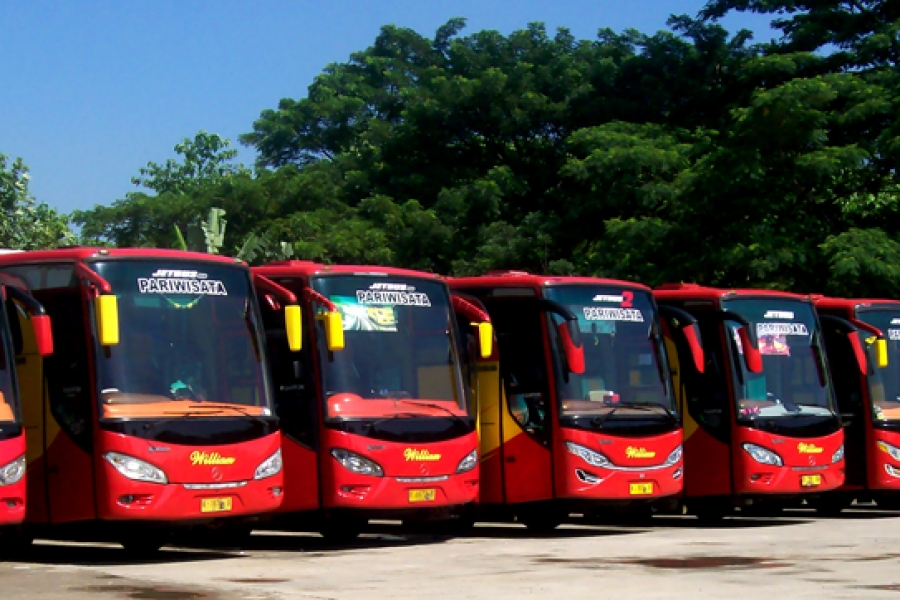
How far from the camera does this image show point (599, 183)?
32281 mm

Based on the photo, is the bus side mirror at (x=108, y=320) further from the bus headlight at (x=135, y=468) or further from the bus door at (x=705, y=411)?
the bus door at (x=705, y=411)

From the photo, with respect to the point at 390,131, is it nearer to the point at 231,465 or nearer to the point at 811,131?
the point at 811,131

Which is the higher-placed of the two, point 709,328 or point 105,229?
point 105,229

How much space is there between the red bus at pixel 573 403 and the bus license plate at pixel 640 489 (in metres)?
0.01

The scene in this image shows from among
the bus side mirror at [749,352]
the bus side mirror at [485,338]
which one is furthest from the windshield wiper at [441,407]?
the bus side mirror at [749,352]

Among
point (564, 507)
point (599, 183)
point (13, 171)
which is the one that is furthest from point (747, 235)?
point (13, 171)

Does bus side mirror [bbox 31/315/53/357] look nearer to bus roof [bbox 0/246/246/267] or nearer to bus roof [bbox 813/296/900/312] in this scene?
bus roof [bbox 0/246/246/267]

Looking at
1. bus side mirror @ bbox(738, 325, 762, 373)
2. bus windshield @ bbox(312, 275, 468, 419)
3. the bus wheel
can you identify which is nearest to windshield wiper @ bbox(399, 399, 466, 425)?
bus windshield @ bbox(312, 275, 468, 419)

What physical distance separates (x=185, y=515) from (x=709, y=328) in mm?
7716

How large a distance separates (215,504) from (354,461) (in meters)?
1.92

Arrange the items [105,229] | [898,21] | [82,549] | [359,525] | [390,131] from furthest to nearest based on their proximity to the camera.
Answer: [105,229] → [390,131] → [898,21] → [359,525] → [82,549]

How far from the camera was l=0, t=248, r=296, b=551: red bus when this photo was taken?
490 inches

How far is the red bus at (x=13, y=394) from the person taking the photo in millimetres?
11781

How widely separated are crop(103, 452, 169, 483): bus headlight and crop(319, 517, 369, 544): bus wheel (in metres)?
3.12
